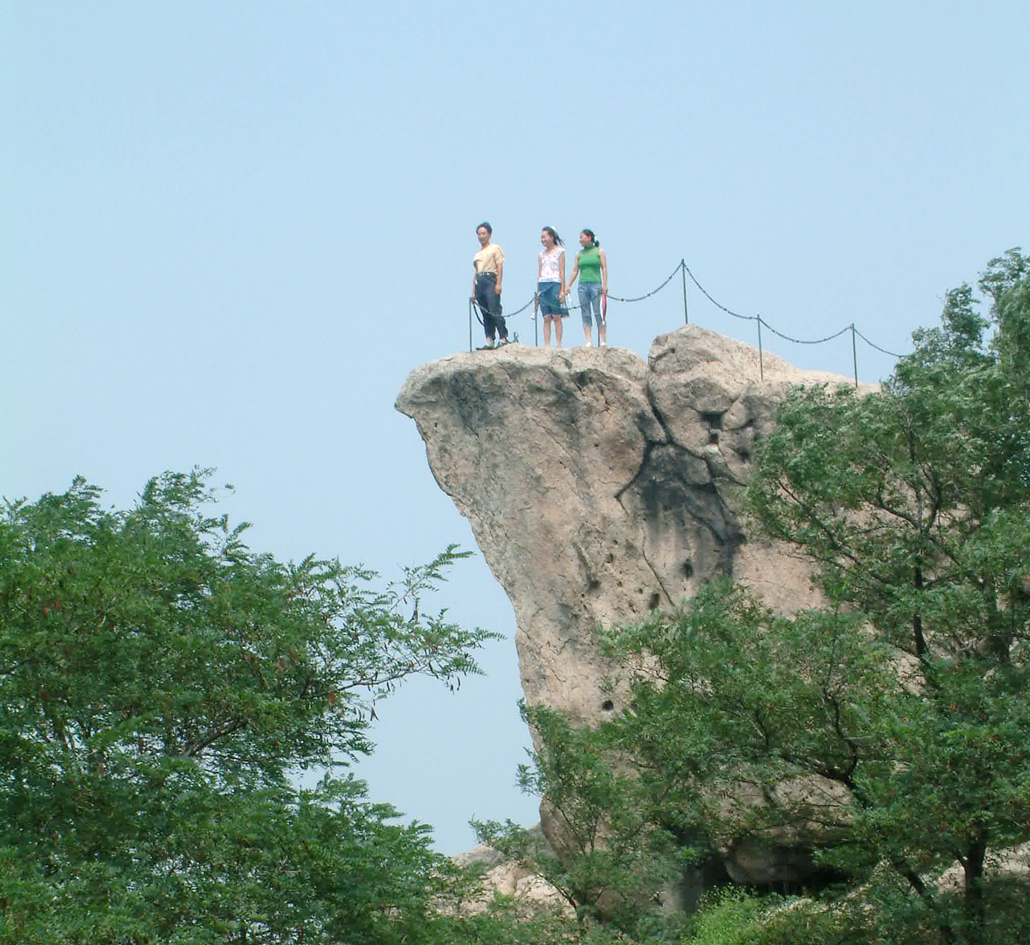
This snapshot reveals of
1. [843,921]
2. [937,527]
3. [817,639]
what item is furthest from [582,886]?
[937,527]

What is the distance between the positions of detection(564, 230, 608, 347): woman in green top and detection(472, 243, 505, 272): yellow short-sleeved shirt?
1133mm

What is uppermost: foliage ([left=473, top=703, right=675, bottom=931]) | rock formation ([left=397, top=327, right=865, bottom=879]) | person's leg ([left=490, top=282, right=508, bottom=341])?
person's leg ([left=490, top=282, right=508, bottom=341])

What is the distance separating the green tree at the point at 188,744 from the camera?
15773 millimetres

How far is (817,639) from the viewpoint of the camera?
62.4 feet

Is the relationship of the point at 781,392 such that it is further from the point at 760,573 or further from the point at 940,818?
→ the point at 940,818

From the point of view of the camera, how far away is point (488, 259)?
26.0 metres

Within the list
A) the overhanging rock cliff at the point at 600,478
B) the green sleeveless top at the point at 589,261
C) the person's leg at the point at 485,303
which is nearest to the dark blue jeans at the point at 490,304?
the person's leg at the point at 485,303

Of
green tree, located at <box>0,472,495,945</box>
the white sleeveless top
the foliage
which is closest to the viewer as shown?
green tree, located at <box>0,472,495,945</box>

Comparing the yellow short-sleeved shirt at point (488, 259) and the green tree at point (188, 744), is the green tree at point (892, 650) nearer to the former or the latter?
the green tree at point (188, 744)

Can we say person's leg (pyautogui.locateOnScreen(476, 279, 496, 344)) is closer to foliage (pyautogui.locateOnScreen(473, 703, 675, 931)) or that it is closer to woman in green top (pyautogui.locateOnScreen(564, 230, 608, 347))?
woman in green top (pyautogui.locateOnScreen(564, 230, 608, 347))

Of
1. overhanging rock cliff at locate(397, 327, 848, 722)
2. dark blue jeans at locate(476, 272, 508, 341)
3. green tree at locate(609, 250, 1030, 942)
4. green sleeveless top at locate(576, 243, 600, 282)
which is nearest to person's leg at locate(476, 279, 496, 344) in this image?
dark blue jeans at locate(476, 272, 508, 341)

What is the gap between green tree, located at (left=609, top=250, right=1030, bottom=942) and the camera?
1753 centimetres

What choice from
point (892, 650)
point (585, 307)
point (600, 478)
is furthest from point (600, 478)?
point (892, 650)

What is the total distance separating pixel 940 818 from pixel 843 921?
3.10m
